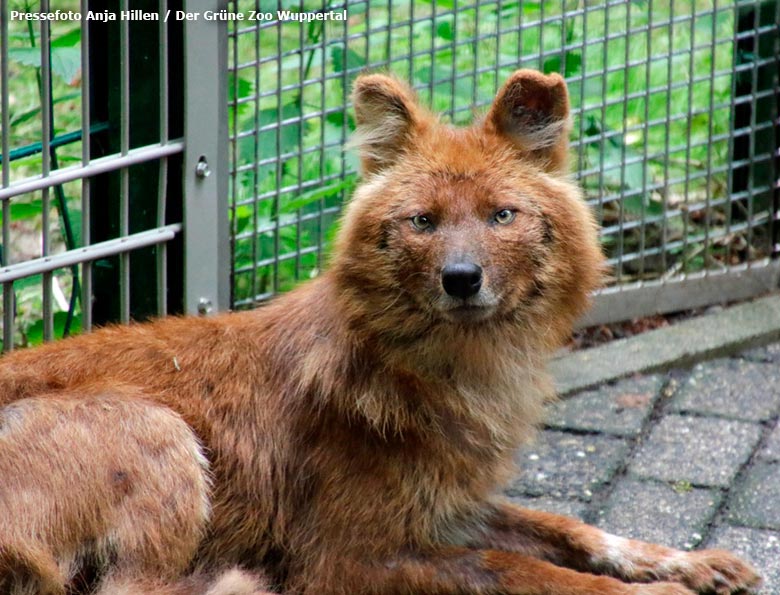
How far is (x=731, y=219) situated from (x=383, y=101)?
3.01m

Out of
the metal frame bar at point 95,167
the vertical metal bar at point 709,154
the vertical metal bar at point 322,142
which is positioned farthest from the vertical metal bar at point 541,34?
the metal frame bar at point 95,167

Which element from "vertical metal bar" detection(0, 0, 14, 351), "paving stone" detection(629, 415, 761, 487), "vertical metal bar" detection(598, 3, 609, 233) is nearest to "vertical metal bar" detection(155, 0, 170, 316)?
"vertical metal bar" detection(0, 0, 14, 351)

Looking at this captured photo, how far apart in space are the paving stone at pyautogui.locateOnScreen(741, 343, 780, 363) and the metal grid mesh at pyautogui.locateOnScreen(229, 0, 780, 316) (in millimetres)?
475

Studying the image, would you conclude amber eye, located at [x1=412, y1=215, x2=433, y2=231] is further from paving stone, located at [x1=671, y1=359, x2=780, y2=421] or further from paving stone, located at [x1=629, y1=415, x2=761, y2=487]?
paving stone, located at [x1=671, y1=359, x2=780, y2=421]

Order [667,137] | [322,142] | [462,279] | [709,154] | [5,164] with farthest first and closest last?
[709,154], [667,137], [322,142], [5,164], [462,279]

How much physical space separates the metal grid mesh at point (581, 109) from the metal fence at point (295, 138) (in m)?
0.01

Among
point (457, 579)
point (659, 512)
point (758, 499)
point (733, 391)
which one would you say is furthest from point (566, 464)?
point (457, 579)

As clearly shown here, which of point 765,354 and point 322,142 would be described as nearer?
point 322,142

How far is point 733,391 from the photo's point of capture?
6129 millimetres

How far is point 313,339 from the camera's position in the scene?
464cm

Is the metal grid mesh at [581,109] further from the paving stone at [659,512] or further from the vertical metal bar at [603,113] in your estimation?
the paving stone at [659,512]

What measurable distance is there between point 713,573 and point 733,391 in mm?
1637

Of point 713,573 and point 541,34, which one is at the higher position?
point 541,34

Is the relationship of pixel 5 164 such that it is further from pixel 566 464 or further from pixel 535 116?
pixel 566 464
